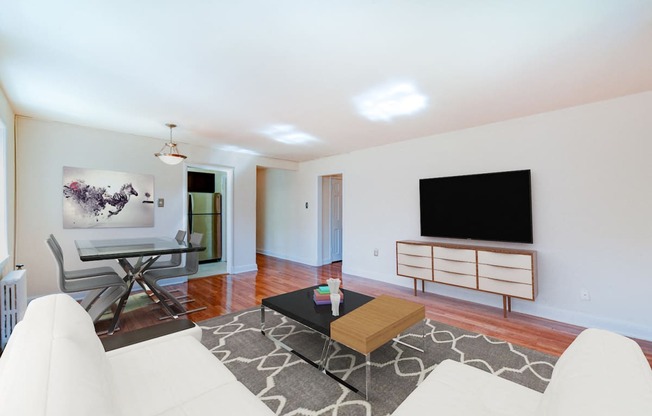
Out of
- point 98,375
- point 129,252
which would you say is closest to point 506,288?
point 98,375

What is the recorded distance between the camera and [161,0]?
1515 millimetres

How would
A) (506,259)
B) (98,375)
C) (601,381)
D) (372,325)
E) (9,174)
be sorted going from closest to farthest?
(601,381) < (98,375) < (372,325) < (9,174) < (506,259)

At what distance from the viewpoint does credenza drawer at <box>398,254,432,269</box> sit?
3.83 m

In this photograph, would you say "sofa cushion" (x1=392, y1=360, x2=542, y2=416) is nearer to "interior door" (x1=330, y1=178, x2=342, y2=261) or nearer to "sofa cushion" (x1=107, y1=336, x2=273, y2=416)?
"sofa cushion" (x1=107, y1=336, x2=273, y2=416)

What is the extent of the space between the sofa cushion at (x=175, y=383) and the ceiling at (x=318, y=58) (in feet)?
6.23

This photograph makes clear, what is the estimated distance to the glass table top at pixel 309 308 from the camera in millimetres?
2168

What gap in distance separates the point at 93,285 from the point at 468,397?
343 centimetres

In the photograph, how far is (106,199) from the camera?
13.1ft

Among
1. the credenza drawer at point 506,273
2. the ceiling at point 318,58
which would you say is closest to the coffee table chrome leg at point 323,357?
the credenza drawer at point 506,273

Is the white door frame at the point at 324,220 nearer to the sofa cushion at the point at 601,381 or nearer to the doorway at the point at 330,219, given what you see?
the doorway at the point at 330,219

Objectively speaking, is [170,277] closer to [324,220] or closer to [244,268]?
[244,268]

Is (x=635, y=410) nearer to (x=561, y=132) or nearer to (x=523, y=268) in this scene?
(x=523, y=268)

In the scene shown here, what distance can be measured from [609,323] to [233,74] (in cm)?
426

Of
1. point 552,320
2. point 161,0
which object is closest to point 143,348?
point 161,0
